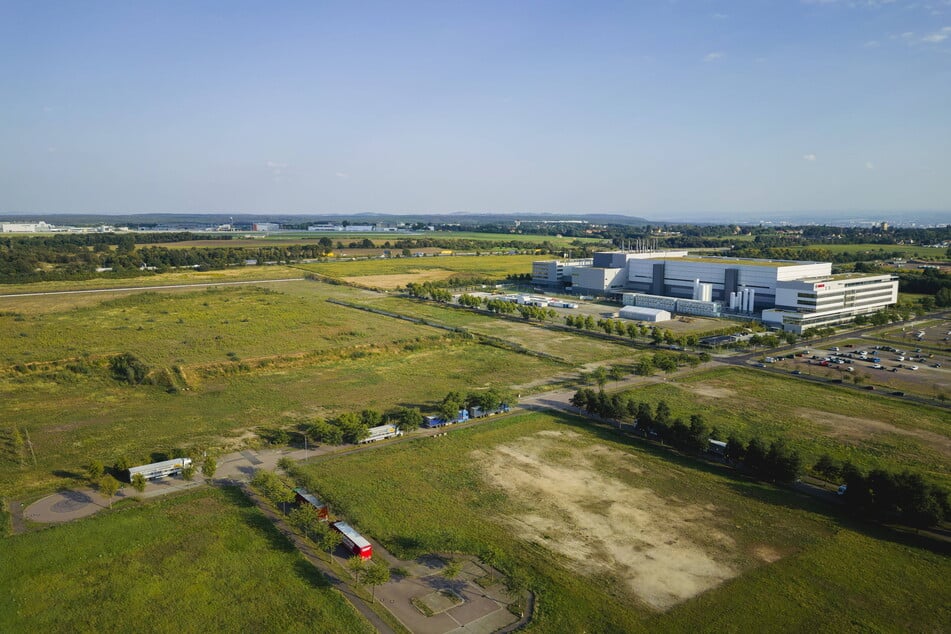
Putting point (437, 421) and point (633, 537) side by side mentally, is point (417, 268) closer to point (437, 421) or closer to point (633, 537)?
point (437, 421)

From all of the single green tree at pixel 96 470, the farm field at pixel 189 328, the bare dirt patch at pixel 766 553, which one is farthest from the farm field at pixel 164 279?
the bare dirt patch at pixel 766 553

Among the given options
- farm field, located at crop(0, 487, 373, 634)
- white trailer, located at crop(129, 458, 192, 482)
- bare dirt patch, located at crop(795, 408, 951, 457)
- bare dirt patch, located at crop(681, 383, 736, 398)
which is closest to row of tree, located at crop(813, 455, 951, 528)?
bare dirt patch, located at crop(795, 408, 951, 457)

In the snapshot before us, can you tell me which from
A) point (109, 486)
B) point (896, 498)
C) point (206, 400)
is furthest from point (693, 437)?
point (206, 400)

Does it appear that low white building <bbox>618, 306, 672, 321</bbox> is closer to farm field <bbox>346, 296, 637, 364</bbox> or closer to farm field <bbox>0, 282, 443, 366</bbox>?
farm field <bbox>346, 296, 637, 364</bbox>

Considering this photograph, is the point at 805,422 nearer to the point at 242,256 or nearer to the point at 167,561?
the point at 167,561

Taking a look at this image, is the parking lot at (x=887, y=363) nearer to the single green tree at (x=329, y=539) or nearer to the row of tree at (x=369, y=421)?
the row of tree at (x=369, y=421)

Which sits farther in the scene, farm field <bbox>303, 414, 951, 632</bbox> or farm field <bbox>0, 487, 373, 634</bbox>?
farm field <bbox>303, 414, 951, 632</bbox>
